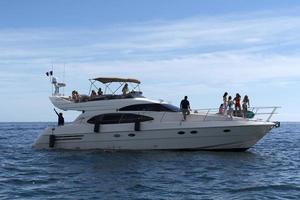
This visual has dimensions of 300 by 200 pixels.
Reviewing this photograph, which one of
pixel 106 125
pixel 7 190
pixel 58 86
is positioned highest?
pixel 58 86

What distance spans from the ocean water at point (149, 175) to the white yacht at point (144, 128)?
0.71 meters

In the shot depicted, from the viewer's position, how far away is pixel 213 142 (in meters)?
26.8

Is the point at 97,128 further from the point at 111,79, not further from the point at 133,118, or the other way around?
the point at 111,79

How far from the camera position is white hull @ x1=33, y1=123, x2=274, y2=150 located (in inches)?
1042

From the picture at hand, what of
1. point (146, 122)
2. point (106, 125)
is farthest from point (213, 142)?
point (106, 125)

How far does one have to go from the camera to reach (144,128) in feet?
88.9

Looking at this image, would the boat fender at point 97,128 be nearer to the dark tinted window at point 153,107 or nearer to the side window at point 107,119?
the side window at point 107,119

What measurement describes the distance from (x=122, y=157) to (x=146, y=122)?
3002 millimetres

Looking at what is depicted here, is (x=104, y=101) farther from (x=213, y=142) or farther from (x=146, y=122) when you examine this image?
(x=213, y=142)

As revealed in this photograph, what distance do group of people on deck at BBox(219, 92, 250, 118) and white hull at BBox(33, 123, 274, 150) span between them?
1.30 m

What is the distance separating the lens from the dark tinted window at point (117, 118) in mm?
27406

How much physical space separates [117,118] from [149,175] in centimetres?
904

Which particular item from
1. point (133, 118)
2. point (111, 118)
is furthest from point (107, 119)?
point (133, 118)

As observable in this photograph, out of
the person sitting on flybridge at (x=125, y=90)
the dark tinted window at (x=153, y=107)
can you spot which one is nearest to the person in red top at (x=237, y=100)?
the dark tinted window at (x=153, y=107)
